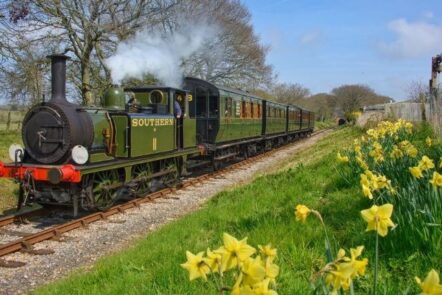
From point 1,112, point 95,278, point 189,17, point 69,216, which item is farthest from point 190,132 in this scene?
point 1,112

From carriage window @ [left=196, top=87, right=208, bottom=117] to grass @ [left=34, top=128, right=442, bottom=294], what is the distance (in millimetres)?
8251

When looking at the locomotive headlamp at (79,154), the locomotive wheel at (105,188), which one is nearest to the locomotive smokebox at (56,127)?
the locomotive headlamp at (79,154)

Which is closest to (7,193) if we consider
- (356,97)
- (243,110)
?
(243,110)

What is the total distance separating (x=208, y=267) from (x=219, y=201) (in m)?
8.08

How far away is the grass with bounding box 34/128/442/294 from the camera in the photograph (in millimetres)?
4035

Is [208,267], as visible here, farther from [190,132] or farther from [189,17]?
[189,17]

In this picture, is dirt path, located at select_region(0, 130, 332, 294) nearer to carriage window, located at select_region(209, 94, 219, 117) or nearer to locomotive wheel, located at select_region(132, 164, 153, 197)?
locomotive wheel, located at select_region(132, 164, 153, 197)

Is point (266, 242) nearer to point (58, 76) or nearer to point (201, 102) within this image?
point (58, 76)

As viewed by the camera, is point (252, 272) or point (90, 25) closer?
point (252, 272)

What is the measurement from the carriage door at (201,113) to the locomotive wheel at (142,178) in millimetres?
4543

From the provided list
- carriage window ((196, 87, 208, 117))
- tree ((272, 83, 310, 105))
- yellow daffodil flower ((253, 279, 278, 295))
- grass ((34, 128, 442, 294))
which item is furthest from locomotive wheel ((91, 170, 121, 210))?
tree ((272, 83, 310, 105))

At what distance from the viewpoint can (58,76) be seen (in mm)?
9531

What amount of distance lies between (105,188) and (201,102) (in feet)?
24.5

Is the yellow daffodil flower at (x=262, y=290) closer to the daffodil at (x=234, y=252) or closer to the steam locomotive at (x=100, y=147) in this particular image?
the daffodil at (x=234, y=252)
